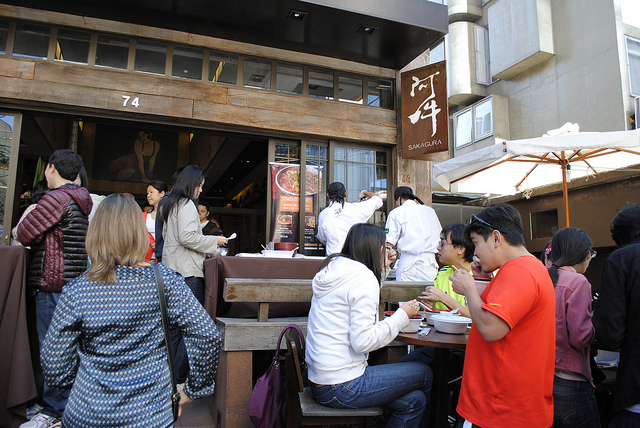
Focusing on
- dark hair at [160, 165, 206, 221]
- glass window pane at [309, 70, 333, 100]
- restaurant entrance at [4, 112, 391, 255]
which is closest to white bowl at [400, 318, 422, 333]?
dark hair at [160, 165, 206, 221]

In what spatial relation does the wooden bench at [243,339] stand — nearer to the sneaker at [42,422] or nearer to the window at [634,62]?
the sneaker at [42,422]

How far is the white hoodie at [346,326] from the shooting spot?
2.51 metres

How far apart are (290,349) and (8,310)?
2329 millimetres

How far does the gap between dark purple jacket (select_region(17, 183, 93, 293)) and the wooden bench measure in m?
1.21

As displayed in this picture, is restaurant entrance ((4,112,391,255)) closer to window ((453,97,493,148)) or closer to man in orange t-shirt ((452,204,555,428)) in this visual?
man in orange t-shirt ((452,204,555,428))

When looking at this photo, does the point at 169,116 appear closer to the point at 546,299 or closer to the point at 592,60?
the point at 546,299

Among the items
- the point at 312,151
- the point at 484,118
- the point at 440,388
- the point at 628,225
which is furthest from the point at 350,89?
the point at 484,118

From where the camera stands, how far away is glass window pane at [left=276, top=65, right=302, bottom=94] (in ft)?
21.7

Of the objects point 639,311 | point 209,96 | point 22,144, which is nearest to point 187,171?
point 209,96

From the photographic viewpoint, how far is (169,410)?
1884 millimetres

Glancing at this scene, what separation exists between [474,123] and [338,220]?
1231 centimetres

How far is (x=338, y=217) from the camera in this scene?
5.38 m

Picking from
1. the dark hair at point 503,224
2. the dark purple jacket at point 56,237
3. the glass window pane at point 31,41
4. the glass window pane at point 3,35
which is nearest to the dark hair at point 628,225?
the dark hair at point 503,224

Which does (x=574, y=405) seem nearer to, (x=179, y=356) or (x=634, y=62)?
(x=179, y=356)
